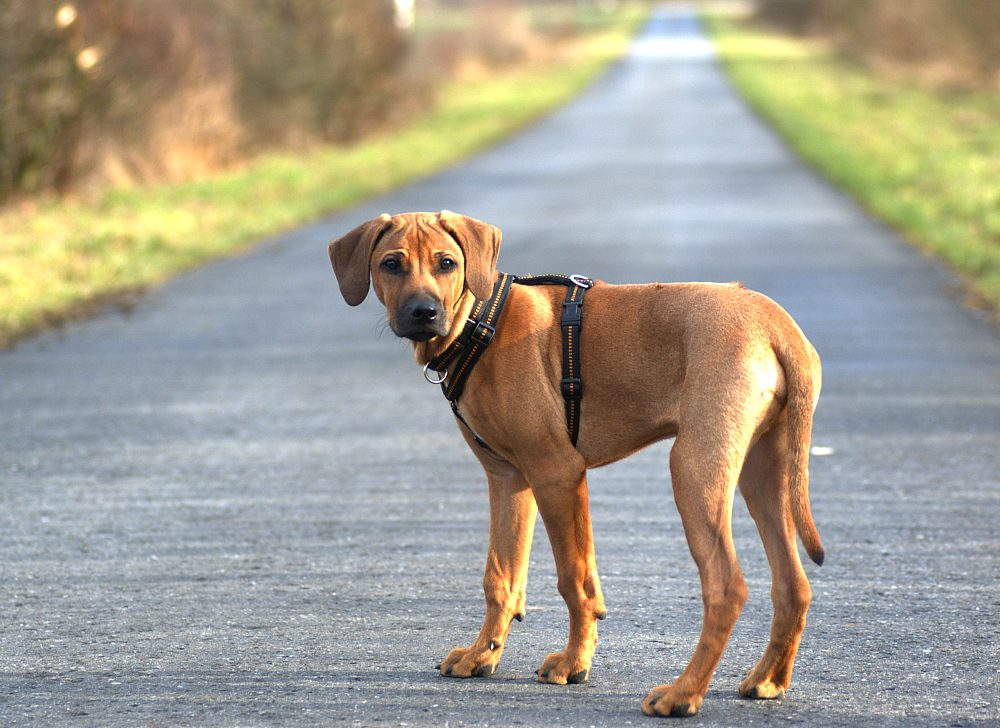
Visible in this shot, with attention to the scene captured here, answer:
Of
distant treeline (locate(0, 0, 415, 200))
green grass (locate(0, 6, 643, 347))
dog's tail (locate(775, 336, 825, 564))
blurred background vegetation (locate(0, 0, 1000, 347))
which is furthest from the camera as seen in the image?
distant treeline (locate(0, 0, 415, 200))

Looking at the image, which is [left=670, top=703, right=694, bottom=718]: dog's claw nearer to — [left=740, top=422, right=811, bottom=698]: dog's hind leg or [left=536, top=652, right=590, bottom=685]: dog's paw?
[left=740, top=422, right=811, bottom=698]: dog's hind leg

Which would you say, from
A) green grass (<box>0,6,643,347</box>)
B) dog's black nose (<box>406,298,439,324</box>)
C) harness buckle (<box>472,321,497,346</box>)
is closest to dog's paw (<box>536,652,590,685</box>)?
harness buckle (<box>472,321,497,346</box>)

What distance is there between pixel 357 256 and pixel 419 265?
0.26 metres

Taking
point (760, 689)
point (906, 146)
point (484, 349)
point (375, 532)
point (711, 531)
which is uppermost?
point (484, 349)

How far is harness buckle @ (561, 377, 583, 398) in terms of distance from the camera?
4605mm

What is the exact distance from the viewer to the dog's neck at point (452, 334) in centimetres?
468

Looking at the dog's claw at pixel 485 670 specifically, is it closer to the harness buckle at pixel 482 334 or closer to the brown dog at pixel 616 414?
the brown dog at pixel 616 414

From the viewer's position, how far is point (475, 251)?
185 inches

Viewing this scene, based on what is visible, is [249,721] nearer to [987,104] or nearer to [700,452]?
[700,452]

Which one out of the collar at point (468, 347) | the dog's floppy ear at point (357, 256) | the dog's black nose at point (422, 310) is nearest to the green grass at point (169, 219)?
the dog's floppy ear at point (357, 256)

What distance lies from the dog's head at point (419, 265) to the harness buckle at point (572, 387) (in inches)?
15.2

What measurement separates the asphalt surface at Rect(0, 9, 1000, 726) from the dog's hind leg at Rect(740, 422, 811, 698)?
11 cm

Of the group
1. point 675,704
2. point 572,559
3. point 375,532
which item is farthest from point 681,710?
point 375,532

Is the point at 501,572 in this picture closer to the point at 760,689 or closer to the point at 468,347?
the point at 468,347
